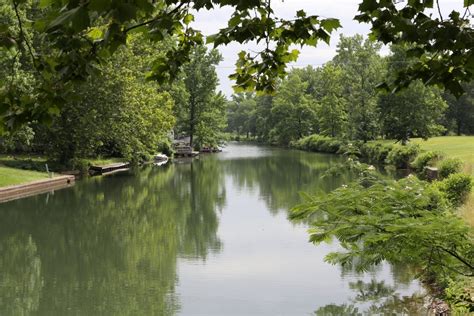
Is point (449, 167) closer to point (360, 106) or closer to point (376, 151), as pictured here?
point (376, 151)

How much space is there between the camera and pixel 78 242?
18.3 m

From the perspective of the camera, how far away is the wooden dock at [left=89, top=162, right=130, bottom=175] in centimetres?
4019

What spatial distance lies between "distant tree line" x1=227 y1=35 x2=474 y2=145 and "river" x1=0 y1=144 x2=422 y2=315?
15.3 feet

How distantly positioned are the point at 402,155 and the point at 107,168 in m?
21.1

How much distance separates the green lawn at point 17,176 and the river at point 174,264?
1876 millimetres

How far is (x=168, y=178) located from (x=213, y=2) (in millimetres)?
35964

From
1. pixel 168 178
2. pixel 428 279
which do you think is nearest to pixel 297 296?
pixel 428 279

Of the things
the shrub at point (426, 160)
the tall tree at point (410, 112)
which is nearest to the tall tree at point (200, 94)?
the tall tree at point (410, 112)

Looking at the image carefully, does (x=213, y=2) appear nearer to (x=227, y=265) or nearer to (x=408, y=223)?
(x=408, y=223)

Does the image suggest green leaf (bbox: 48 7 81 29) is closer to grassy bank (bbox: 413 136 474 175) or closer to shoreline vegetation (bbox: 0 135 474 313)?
shoreline vegetation (bbox: 0 135 474 313)

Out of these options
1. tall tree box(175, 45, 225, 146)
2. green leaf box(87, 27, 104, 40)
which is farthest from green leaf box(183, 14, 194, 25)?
tall tree box(175, 45, 225, 146)

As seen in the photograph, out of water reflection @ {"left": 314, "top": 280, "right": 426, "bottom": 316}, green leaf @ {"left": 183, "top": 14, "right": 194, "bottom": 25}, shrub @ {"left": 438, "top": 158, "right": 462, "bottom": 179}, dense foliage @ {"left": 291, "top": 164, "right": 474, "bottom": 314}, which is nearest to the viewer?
green leaf @ {"left": 183, "top": 14, "right": 194, "bottom": 25}

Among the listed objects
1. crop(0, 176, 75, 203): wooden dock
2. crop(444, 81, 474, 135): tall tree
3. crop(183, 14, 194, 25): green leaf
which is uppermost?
crop(444, 81, 474, 135): tall tree

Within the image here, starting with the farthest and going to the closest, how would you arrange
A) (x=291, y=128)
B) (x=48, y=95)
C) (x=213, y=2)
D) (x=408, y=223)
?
(x=291, y=128)
(x=408, y=223)
(x=48, y=95)
(x=213, y=2)
